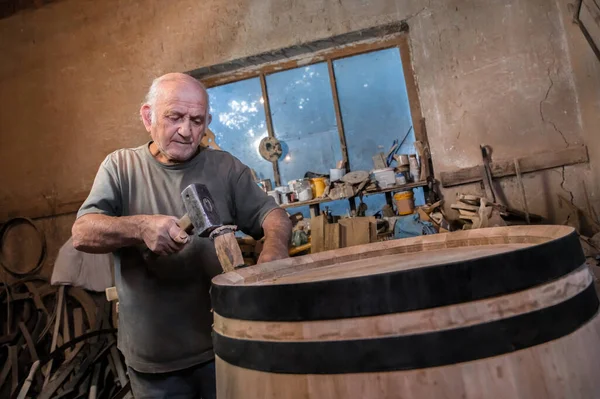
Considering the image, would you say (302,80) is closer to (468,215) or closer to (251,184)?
(468,215)

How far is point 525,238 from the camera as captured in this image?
1.03 m

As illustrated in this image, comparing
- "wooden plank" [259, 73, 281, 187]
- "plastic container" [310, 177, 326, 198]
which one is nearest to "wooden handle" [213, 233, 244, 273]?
"plastic container" [310, 177, 326, 198]

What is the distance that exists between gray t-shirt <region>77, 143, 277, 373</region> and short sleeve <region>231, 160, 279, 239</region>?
0.20 ft

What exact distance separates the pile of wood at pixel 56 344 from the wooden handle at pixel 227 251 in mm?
1965

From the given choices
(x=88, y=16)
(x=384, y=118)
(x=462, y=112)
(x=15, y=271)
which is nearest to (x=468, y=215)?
(x=462, y=112)

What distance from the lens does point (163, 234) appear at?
1263 mm

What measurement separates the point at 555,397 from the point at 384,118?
9.87 feet

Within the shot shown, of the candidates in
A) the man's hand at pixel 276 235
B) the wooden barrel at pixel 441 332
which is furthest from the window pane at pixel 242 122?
A: the wooden barrel at pixel 441 332

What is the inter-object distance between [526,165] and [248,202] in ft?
7.19

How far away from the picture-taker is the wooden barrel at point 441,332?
65 centimetres

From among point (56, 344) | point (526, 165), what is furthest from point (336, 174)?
point (56, 344)

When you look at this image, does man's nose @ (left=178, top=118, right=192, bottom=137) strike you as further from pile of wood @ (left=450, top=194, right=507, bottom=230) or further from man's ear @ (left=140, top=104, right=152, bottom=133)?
pile of wood @ (left=450, top=194, right=507, bottom=230)

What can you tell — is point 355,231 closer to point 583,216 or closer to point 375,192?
point 375,192

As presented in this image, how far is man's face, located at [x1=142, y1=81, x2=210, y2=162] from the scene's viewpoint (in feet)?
5.09
